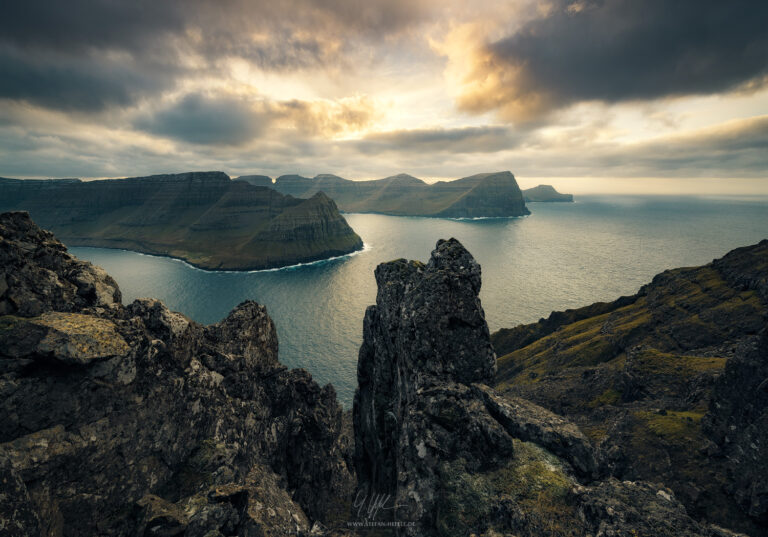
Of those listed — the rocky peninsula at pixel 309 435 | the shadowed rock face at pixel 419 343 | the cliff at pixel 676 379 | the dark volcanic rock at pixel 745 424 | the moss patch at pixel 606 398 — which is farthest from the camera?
the moss patch at pixel 606 398

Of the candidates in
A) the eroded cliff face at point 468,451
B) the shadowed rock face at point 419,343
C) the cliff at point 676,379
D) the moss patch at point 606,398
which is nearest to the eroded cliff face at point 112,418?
the eroded cliff face at point 468,451

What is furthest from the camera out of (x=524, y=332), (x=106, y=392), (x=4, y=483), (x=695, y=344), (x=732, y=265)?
(x=524, y=332)

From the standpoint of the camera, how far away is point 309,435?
127 feet

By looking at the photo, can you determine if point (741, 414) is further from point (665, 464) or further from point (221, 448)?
point (221, 448)

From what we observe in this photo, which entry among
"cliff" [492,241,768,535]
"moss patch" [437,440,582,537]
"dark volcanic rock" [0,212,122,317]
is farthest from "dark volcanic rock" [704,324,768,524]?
"dark volcanic rock" [0,212,122,317]

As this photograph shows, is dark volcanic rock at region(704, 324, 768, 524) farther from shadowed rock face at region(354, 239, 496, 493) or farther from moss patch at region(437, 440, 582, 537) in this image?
shadowed rock face at region(354, 239, 496, 493)

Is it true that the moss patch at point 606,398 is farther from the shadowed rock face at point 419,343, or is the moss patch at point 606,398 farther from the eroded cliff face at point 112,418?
the eroded cliff face at point 112,418

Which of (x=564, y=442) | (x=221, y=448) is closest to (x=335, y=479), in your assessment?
(x=221, y=448)

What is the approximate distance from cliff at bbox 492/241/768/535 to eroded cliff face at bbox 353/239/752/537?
19.0ft

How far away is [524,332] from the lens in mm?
124625

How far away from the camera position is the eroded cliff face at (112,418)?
17573 millimetres

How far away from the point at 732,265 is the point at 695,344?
4994cm

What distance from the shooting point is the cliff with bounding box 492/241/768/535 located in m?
37.5

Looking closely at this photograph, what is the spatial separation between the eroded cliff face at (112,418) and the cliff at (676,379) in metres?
29.0
